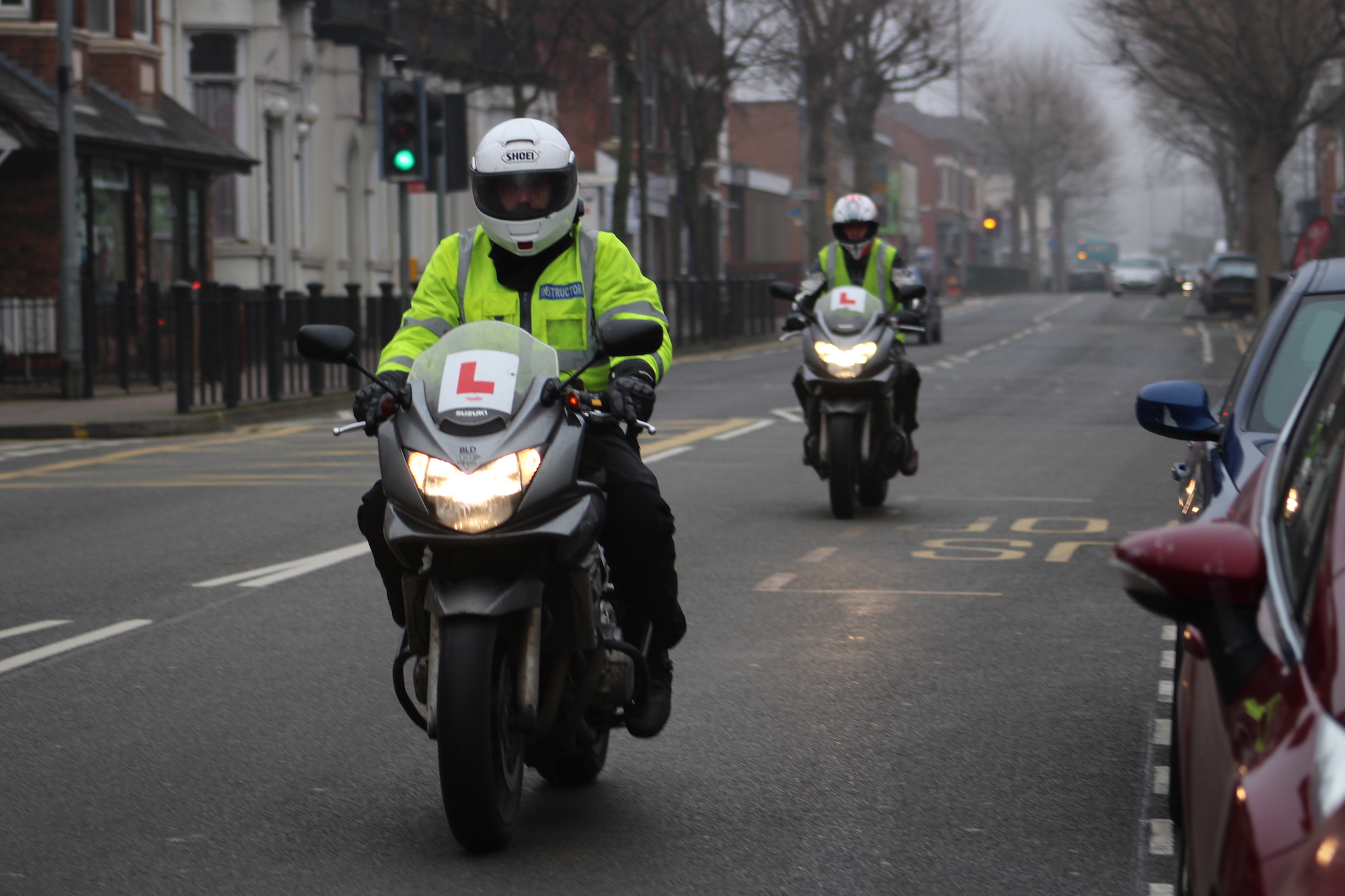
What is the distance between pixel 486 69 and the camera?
33.6 m

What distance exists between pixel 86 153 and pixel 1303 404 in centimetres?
2396

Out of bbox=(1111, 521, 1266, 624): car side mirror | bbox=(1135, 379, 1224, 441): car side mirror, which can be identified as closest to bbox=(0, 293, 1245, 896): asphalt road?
bbox=(1135, 379, 1224, 441): car side mirror

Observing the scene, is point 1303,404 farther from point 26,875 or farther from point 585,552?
point 26,875

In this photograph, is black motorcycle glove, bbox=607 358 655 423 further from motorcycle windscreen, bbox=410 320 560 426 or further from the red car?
the red car

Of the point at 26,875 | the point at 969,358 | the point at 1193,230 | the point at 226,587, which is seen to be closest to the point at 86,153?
the point at 969,358

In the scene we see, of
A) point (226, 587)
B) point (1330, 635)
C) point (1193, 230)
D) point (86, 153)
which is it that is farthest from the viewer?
point (1193, 230)

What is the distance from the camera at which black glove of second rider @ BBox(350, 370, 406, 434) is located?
14.9 feet

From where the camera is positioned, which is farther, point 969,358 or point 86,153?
point 969,358

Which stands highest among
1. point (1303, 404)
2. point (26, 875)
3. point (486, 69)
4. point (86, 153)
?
point (486, 69)

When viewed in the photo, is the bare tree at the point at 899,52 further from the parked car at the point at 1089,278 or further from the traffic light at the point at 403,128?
the parked car at the point at 1089,278

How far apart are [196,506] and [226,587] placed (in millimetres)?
3434

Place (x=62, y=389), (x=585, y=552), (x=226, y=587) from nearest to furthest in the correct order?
(x=585, y=552) < (x=226, y=587) < (x=62, y=389)

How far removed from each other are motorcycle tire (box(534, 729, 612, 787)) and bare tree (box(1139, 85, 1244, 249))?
69.3 meters

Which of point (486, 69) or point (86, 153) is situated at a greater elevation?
point (486, 69)
